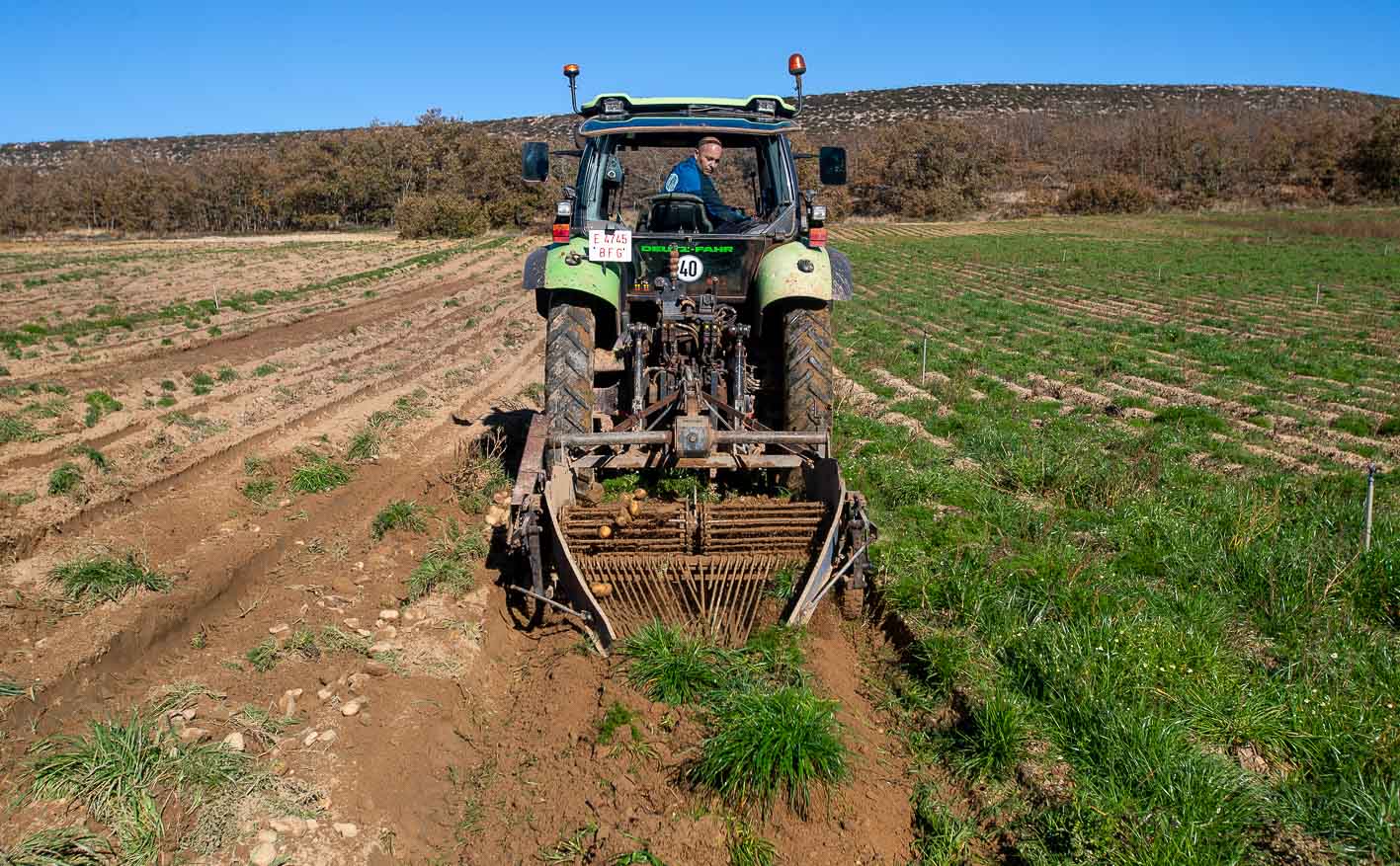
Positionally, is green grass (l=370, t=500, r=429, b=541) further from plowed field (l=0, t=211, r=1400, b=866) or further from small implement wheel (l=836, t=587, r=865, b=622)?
small implement wheel (l=836, t=587, r=865, b=622)

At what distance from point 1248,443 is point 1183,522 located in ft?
10.2

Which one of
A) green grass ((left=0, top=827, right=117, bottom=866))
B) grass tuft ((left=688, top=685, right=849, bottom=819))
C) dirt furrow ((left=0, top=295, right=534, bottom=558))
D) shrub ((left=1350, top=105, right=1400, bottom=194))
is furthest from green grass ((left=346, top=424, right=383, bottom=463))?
shrub ((left=1350, top=105, right=1400, bottom=194))

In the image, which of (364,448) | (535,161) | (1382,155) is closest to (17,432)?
(364,448)

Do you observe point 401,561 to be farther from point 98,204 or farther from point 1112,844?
point 98,204

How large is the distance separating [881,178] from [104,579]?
5845 centimetres

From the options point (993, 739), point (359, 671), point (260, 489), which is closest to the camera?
point (993, 739)

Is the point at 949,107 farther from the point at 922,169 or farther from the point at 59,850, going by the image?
the point at 59,850

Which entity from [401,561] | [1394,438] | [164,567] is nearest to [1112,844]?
[401,561]

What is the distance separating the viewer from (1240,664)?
389 cm

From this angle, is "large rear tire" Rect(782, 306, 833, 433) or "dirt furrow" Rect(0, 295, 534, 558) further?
"large rear tire" Rect(782, 306, 833, 433)

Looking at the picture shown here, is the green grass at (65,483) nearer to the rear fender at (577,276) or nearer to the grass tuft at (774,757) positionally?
the rear fender at (577,276)

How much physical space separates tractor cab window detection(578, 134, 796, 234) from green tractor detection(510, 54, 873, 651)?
0.04ft

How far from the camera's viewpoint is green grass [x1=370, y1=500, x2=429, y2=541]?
568 centimetres

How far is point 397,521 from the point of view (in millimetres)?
5781
